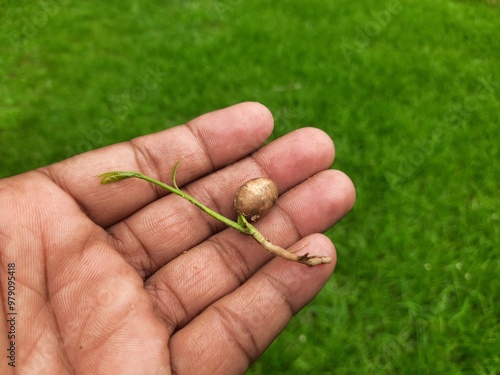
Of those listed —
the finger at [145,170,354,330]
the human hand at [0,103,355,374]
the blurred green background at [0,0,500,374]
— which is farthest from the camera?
the blurred green background at [0,0,500,374]

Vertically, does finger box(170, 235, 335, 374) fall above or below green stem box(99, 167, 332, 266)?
below

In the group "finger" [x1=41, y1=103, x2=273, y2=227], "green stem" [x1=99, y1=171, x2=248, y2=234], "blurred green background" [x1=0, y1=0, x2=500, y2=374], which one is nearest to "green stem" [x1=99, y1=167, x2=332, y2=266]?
"green stem" [x1=99, y1=171, x2=248, y2=234]

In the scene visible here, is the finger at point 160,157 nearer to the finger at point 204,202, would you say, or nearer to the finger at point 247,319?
the finger at point 204,202

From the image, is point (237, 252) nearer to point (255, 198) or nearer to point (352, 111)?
point (255, 198)

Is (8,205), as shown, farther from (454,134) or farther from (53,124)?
(454,134)

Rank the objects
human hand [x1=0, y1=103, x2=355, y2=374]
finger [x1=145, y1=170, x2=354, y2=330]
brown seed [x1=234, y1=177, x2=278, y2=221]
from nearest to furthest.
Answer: human hand [x1=0, y1=103, x2=355, y2=374] < finger [x1=145, y1=170, x2=354, y2=330] < brown seed [x1=234, y1=177, x2=278, y2=221]

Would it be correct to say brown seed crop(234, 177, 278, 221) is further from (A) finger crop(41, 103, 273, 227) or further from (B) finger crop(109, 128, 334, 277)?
(A) finger crop(41, 103, 273, 227)
